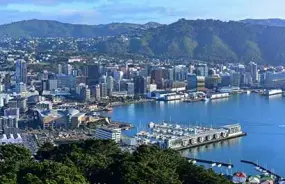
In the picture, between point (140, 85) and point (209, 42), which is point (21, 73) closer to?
point (140, 85)

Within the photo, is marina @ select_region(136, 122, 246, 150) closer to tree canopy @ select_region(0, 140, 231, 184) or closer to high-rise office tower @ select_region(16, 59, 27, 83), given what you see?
tree canopy @ select_region(0, 140, 231, 184)

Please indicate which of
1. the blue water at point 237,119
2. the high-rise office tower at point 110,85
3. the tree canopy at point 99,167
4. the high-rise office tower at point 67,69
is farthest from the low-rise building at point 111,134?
the high-rise office tower at point 67,69

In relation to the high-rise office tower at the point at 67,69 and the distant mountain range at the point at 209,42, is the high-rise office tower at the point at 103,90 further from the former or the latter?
the distant mountain range at the point at 209,42

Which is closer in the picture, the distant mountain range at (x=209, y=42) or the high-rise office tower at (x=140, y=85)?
the high-rise office tower at (x=140, y=85)

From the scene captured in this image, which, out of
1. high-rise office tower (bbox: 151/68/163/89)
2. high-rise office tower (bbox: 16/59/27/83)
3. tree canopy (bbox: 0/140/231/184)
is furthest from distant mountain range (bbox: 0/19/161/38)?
tree canopy (bbox: 0/140/231/184)

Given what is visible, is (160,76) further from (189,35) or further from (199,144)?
(189,35)

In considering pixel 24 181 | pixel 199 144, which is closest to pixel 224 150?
pixel 199 144
